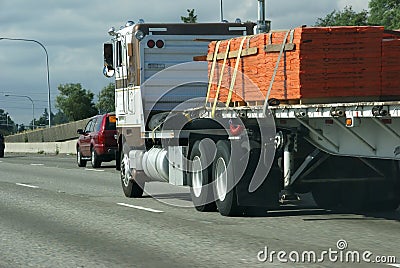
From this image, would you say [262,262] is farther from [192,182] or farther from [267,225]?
[192,182]

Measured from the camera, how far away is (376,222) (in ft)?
39.5

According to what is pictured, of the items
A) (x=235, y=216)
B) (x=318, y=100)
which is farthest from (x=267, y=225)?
(x=318, y=100)

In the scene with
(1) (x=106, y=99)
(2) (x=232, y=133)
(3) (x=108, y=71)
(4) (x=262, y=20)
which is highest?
(1) (x=106, y=99)

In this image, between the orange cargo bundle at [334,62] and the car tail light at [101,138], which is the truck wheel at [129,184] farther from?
the car tail light at [101,138]

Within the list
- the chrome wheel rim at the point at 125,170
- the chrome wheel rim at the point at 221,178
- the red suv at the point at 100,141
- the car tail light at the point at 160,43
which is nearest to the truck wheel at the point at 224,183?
the chrome wheel rim at the point at 221,178

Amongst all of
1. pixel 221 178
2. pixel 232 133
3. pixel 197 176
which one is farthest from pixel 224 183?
pixel 197 176

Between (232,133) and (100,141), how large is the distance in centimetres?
1632

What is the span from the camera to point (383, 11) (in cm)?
7825

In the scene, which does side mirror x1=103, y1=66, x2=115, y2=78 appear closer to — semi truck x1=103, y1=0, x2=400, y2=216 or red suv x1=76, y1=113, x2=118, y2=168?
semi truck x1=103, y1=0, x2=400, y2=216

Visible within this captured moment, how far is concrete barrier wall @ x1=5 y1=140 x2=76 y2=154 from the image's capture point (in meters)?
46.7

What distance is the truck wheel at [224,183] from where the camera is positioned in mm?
12617

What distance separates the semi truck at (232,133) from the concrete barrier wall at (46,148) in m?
29.6

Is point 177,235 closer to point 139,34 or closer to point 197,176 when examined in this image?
point 197,176

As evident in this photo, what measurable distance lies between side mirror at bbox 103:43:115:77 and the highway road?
259cm
